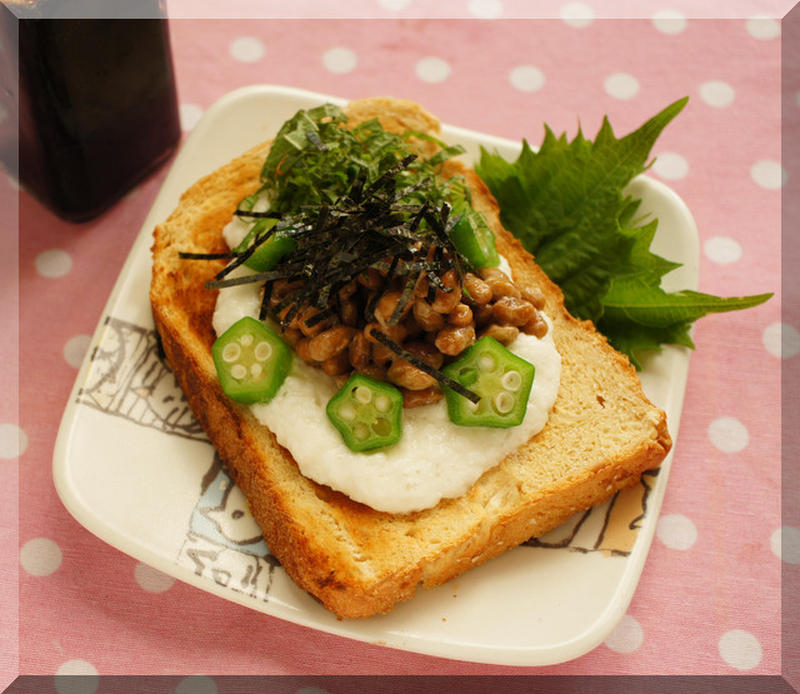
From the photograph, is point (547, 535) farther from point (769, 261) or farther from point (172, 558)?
point (769, 261)

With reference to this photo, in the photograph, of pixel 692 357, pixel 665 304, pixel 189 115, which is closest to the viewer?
pixel 665 304

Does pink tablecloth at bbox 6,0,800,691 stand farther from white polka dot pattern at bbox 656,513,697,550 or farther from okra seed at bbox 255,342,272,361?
okra seed at bbox 255,342,272,361

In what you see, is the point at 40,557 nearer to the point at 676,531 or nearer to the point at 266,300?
the point at 266,300

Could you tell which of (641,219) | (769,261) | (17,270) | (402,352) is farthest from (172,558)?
(769,261)

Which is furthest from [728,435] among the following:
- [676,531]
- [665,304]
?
[665,304]

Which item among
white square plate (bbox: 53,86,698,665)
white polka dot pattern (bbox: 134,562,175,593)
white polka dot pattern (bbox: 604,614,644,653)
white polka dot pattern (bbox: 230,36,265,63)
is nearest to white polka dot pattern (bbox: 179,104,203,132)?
white polka dot pattern (bbox: 230,36,265,63)
